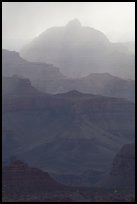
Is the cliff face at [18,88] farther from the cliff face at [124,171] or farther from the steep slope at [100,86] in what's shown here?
the cliff face at [124,171]

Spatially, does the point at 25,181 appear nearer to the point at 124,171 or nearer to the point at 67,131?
the point at 124,171

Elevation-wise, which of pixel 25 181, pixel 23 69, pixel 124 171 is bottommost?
pixel 25 181

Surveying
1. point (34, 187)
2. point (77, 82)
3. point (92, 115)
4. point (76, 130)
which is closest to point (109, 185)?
point (34, 187)

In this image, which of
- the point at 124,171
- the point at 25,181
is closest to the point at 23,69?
Answer: the point at 124,171

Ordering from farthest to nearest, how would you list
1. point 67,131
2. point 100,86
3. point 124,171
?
point 100,86 → point 67,131 → point 124,171

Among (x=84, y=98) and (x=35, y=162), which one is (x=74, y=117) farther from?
(x=35, y=162)

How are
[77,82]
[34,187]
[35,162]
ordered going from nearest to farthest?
[34,187]
[35,162]
[77,82]
